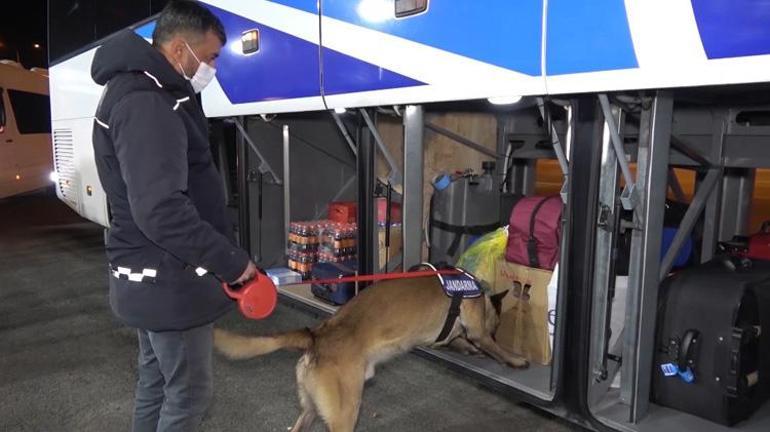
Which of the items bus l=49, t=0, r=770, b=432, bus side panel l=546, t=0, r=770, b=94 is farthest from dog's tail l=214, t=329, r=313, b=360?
bus side panel l=546, t=0, r=770, b=94

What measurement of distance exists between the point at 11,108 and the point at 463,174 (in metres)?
10.8

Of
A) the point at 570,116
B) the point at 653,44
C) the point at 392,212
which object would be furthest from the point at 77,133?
the point at 653,44

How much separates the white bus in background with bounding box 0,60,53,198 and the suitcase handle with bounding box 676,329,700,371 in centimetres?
1195

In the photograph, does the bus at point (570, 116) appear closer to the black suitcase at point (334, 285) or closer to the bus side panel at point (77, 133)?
the black suitcase at point (334, 285)

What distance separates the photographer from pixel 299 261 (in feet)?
17.1

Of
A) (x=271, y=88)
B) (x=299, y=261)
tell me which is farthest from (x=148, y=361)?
(x=299, y=261)

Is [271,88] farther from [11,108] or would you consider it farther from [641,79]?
[11,108]

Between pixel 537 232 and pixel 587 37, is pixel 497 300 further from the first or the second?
pixel 587 37

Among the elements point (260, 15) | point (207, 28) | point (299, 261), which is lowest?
point (299, 261)

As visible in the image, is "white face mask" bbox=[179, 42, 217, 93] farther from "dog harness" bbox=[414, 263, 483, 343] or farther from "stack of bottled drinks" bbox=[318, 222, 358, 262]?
"stack of bottled drinks" bbox=[318, 222, 358, 262]

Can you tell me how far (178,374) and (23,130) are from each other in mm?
12008

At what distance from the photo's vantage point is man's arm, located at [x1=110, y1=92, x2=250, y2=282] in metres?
1.52

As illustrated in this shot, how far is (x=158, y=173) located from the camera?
1.51 metres

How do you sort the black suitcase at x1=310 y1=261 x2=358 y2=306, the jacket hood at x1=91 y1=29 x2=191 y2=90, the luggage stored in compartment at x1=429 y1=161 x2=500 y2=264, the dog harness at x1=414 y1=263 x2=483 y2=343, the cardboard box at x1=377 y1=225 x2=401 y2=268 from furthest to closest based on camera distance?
1. the cardboard box at x1=377 y1=225 x2=401 y2=268
2. the black suitcase at x1=310 y1=261 x2=358 y2=306
3. the luggage stored in compartment at x1=429 y1=161 x2=500 y2=264
4. the dog harness at x1=414 y1=263 x2=483 y2=343
5. the jacket hood at x1=91 y1=29 x2=191 y2=90
